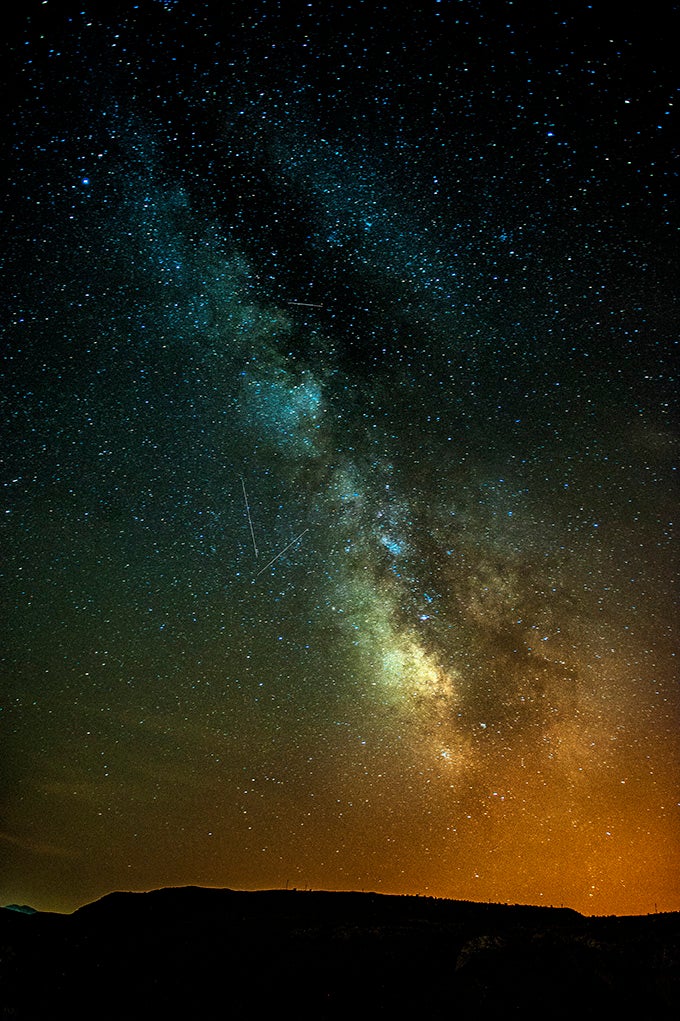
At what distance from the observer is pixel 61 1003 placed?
16.6m

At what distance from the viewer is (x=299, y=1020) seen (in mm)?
15180

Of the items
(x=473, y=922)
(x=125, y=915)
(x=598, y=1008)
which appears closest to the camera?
(x=598, y=1008)

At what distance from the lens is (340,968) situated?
57.8 ft

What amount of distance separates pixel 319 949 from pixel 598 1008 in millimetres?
9676

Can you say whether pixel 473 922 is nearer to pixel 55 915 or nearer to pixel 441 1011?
pixel 441 1011

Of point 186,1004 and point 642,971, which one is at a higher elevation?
point 642,971

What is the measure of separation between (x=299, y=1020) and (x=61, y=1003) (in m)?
6.88

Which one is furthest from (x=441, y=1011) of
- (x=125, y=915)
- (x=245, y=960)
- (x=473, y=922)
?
(x=125, y=915)

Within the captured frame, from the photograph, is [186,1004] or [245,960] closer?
[186,1004]

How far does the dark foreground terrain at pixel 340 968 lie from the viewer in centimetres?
1370

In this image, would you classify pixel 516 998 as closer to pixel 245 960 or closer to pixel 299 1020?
pixel 299 1020

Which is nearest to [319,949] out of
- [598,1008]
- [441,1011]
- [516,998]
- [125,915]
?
[441,1011]

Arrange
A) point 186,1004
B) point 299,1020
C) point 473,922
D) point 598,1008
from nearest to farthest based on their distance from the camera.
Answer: point 598,1008 → point 299,1020 → point 186,1004 → point 473,922

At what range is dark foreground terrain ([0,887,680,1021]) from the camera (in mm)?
13703
